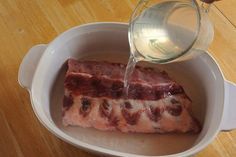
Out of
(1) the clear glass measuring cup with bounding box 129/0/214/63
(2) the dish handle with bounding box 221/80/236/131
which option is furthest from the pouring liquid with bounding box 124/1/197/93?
(2) the dish handle with bounding box 221/80/236/131

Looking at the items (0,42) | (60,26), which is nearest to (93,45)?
(60,26)

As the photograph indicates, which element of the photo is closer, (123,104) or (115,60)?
(123,104)

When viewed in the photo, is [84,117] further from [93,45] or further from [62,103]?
[93,45]

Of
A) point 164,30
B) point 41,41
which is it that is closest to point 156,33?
point 164,30

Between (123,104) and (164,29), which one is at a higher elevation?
(164,29)

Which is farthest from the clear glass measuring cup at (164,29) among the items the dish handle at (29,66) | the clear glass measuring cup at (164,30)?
the dish handle at (29,66)

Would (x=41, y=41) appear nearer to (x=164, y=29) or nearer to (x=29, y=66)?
(x=29, y=66)

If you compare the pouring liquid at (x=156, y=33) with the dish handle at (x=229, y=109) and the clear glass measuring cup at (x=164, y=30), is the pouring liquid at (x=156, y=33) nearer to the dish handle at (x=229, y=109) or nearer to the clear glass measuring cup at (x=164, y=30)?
the clear glass measuring cup at (x=164, y=30)
